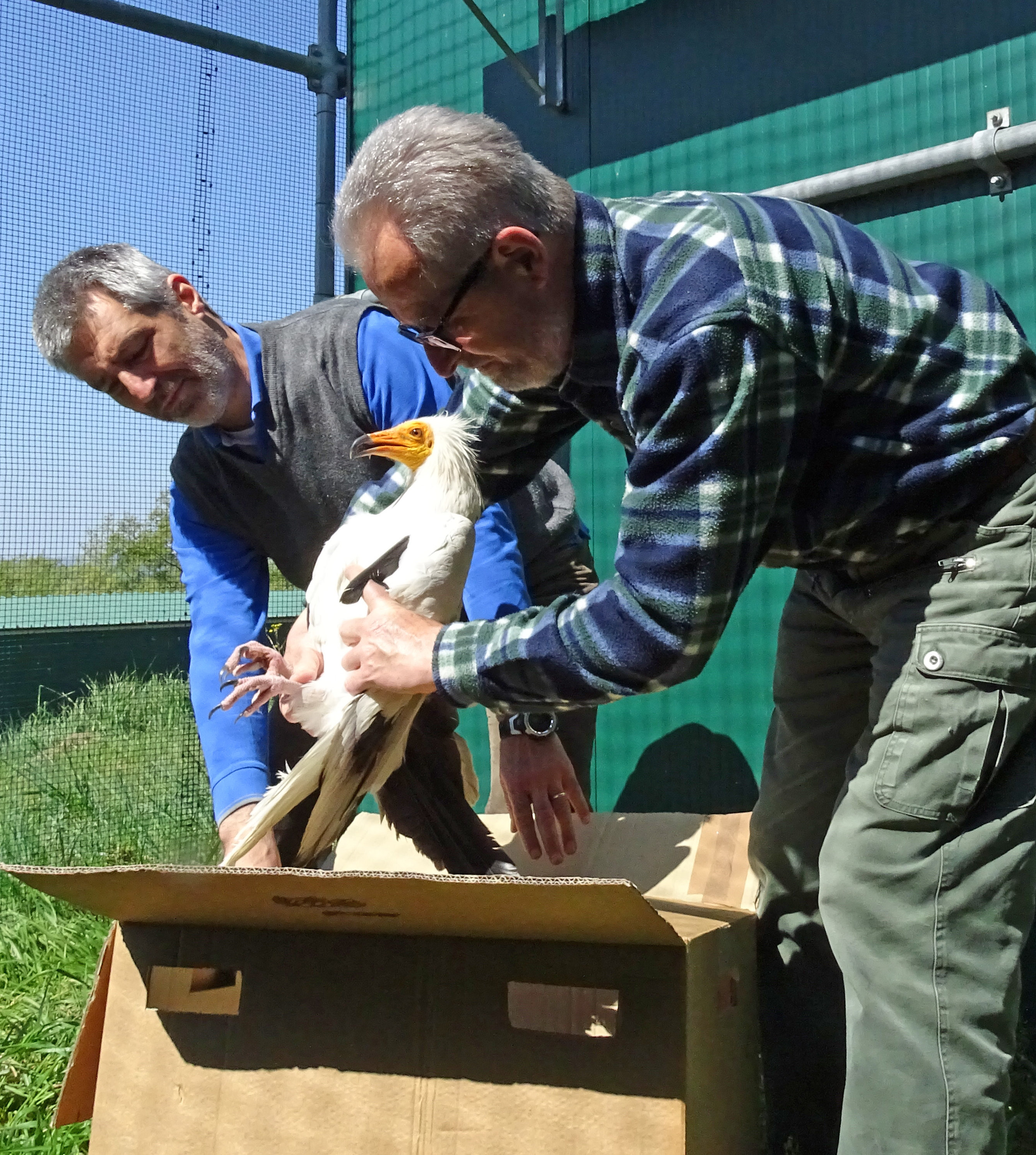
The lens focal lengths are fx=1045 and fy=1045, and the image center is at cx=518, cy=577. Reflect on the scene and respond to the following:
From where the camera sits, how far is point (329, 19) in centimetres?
377

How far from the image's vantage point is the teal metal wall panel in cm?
243

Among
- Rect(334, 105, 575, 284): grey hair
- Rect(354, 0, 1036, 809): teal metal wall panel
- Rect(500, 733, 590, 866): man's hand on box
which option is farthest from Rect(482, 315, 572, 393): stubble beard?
Rect(354, 0, 1036, 809): teal metal wall panel

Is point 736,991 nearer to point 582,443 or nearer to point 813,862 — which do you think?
point 813,862

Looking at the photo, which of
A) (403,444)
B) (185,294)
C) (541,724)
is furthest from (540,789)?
(185,294)

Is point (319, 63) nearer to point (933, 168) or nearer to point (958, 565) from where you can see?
point (933, 168)

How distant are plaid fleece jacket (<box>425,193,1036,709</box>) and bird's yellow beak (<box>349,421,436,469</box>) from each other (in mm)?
666

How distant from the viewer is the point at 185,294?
238 cm

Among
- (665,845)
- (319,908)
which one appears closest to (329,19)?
(665,845)

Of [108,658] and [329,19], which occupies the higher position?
[329,19]

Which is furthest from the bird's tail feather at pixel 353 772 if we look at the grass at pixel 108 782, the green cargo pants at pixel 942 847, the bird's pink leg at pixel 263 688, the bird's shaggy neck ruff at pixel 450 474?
the grass at pixel 108 782

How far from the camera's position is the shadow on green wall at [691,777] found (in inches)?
113

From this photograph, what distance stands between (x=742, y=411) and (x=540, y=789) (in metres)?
1.04

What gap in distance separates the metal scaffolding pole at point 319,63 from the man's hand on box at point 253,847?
6.46ft

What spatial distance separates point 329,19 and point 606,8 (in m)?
1.21
